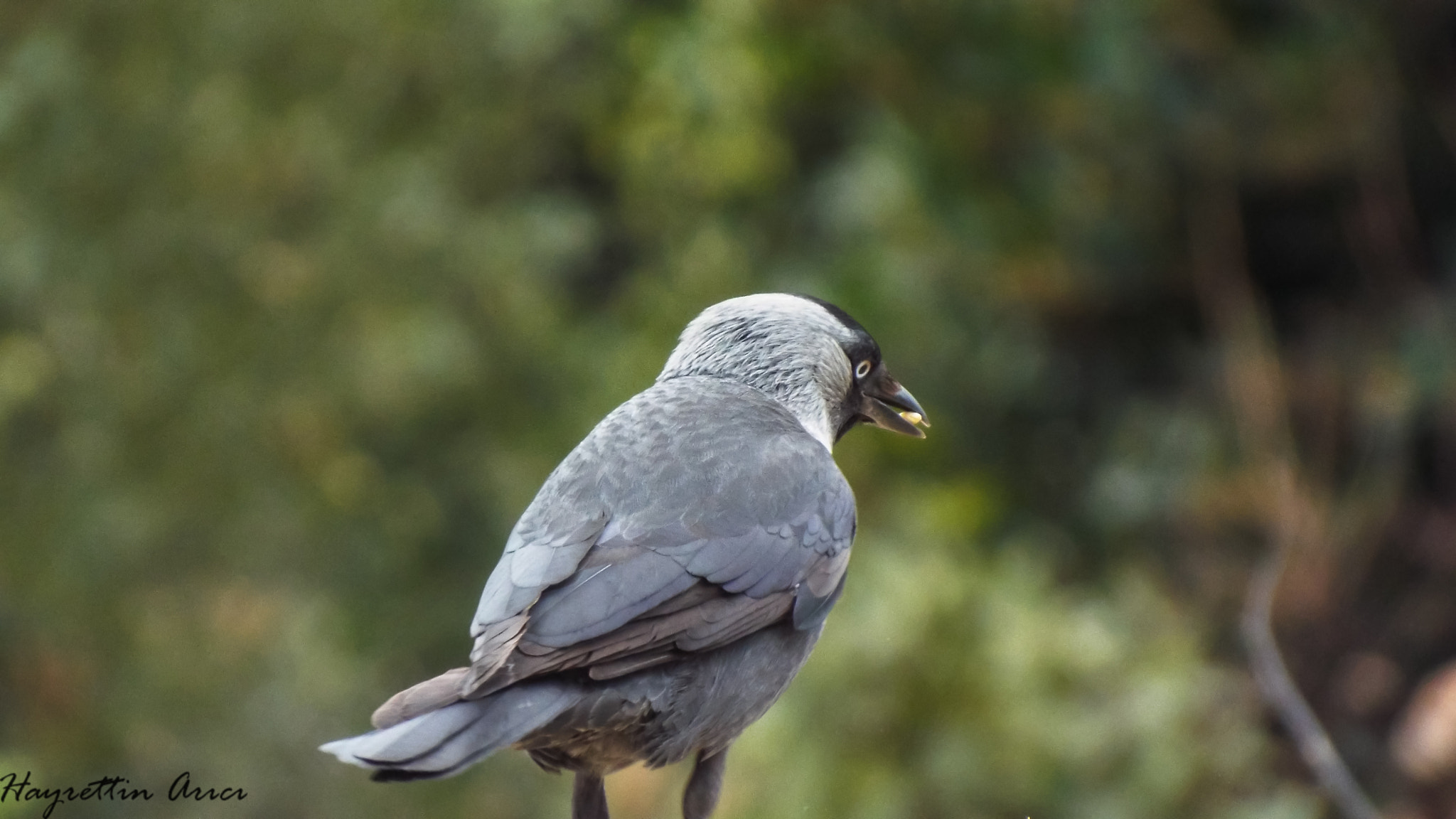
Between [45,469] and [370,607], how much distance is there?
1.95 metres

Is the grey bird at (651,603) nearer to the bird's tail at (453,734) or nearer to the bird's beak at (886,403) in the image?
the bird's tail at (453,734)

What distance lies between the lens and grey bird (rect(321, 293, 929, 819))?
9.64ft

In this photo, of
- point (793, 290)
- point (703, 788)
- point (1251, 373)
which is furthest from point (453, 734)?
point (1251, 373)

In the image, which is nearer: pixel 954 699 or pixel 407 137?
pixel 954 699

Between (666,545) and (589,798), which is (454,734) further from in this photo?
(589,798)

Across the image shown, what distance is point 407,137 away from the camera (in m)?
8.17

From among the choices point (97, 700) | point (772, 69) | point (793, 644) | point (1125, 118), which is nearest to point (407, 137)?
point (772, 69)

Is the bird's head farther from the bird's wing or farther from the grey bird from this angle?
the bird's wing

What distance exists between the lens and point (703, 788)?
3.54 meters

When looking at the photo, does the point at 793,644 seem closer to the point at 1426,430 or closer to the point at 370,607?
the point at 370,607

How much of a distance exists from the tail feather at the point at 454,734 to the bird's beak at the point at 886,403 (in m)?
1.45

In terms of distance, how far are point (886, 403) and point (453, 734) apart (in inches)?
71.1

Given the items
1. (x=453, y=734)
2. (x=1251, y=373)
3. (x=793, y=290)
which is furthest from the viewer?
(x=1251, y=373)

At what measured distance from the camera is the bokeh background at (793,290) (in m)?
6.46
